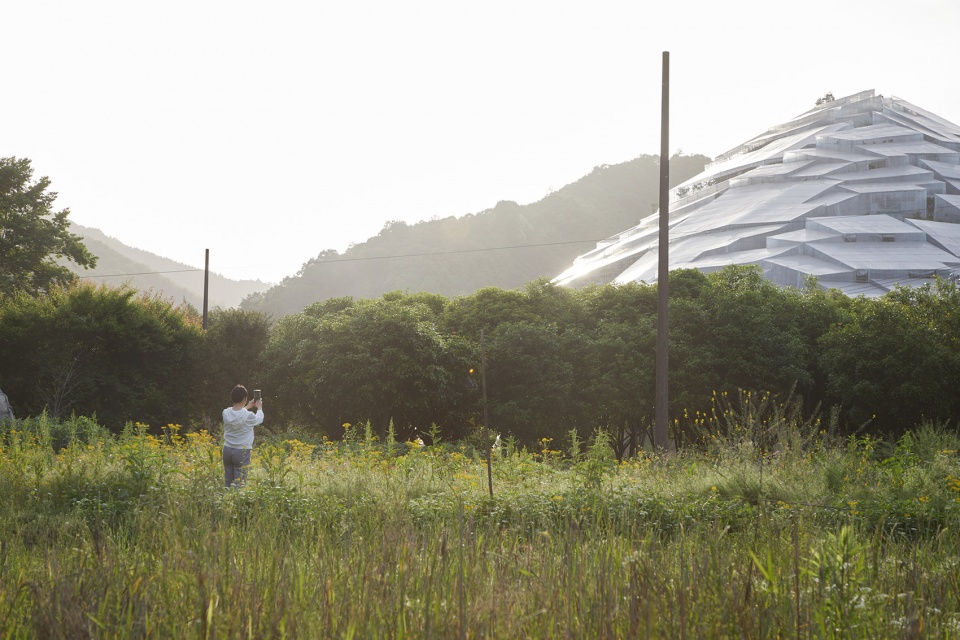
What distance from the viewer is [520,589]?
9.52 ft

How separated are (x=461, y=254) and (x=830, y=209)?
2185 inches

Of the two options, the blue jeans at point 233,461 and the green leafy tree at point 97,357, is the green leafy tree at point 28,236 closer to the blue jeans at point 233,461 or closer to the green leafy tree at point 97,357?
the green leafy tree at point 97,357

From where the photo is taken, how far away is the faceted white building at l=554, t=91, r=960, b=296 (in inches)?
2056

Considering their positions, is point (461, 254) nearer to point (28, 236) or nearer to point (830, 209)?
point (830, 209)

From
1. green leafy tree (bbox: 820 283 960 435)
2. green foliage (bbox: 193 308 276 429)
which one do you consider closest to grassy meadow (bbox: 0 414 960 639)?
green foliage (bbox: 193 308 276 429)

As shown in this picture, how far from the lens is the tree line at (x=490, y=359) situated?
20781 mm

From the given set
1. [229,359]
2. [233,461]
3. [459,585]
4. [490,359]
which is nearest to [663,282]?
[490,359]

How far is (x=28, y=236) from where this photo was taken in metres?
26.9

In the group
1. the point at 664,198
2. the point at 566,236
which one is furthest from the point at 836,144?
the point at 664,198

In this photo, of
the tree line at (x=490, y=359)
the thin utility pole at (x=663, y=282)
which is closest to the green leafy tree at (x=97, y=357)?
the tree line at (x=490, y=359)

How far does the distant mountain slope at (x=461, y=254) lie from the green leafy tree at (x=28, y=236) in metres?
64.3

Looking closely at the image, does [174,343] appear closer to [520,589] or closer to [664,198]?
[664,198]

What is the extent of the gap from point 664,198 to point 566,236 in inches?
4655

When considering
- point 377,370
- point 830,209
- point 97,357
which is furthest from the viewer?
point 830,209
